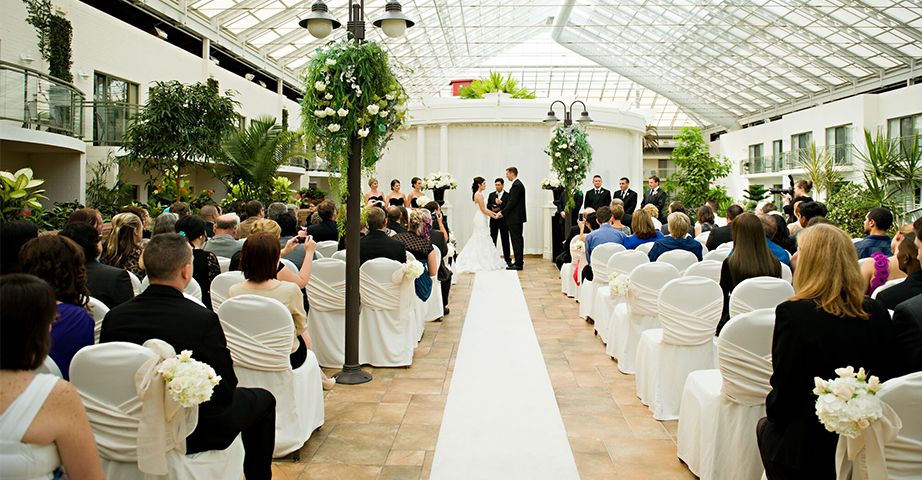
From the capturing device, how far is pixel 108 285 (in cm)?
382

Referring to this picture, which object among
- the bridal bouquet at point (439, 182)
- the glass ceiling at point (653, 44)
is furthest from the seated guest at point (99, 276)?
the glass ceiling at point (653, 44)

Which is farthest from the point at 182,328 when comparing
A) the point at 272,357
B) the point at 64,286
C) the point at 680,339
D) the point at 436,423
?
the point at 680,339

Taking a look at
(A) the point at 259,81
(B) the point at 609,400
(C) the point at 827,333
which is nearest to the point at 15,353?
(C) the point at 827,333

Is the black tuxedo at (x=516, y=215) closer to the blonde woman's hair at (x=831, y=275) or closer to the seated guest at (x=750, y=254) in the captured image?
the seated guest at (x=750, y=254)

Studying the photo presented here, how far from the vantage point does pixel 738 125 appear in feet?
146

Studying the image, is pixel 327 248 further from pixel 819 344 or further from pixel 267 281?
pixel 819 344

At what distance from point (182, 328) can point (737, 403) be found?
8.92 ft

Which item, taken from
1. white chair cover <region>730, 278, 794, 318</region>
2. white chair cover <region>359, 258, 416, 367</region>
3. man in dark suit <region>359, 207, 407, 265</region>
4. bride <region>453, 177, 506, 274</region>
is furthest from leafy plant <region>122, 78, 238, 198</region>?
white chair cover <region>730, 278, 794, 318</region>

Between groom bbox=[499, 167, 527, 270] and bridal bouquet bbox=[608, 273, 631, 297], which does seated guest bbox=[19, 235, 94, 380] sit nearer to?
bridal bouquet bbox=[608, 273, 631, 297]

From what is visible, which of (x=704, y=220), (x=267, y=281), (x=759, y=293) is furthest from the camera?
(x=704, y=220)

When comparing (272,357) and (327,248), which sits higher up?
(327,248)

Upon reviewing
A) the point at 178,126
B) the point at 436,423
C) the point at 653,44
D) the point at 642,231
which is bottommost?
the point at 436,423

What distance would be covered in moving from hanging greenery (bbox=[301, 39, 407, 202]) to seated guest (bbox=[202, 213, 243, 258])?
113 centimetres

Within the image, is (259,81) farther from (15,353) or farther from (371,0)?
(15,353)
